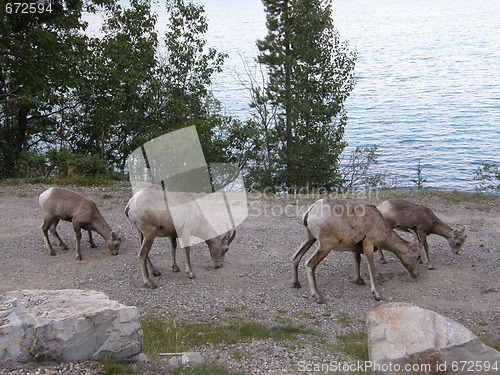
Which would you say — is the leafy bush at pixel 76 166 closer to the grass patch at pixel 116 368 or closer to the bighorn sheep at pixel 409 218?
the bighorn sheep at pixel 409 218

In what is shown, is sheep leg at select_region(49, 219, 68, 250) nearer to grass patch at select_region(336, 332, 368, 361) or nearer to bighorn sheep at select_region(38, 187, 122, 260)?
bighorn sheep at select_region(38, 187, 122, 260)

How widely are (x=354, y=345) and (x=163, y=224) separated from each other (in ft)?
16.0

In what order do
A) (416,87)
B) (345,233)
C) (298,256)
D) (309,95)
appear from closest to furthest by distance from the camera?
(345,233), (298,256), (309,95), (416,87)

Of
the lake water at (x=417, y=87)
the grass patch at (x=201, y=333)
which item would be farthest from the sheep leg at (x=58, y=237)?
the lake water at (x=417, y=87)

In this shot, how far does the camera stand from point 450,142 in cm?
4666

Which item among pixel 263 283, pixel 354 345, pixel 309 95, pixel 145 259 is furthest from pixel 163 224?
pixel 309 95

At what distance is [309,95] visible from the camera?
29.6 m

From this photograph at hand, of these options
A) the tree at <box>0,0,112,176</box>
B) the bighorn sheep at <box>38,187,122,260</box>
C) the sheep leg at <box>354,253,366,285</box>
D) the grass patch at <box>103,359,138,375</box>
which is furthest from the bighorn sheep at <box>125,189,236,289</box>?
the tree at <box>0,0,112,176</box>

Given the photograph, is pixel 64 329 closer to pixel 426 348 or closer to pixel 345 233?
pixel 426 348

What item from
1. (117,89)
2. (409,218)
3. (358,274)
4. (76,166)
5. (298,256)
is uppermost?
(117,89)

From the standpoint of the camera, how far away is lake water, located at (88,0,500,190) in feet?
140

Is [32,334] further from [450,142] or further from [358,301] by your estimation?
[450,142]

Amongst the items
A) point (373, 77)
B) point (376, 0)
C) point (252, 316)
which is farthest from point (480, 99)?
point (376, 0)

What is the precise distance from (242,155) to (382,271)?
1574 centimetres
